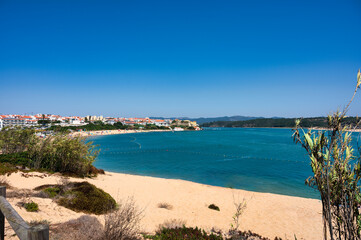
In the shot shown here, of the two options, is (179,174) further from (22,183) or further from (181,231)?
(181,231)

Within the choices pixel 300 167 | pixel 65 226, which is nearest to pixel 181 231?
pixel 65 226

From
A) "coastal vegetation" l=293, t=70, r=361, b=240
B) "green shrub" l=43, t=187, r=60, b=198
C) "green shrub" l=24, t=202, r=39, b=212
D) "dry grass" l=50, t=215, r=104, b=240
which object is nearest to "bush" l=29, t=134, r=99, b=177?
"green shrub" l=43, t=187, r=60, b=198

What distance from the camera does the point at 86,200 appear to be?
959cm

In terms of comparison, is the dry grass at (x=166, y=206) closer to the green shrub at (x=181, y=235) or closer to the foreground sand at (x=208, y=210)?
the foreground sand at (x=208, y=210)

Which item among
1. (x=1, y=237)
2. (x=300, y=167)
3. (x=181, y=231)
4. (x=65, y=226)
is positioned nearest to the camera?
(x=1, y=237)

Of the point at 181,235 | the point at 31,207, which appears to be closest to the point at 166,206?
the point at 181,235

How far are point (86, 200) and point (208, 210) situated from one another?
713 cm

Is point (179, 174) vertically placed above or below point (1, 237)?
below

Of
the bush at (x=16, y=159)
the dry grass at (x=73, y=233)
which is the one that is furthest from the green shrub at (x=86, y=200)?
the bush at (x=16, y=159)

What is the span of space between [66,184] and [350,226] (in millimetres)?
11932

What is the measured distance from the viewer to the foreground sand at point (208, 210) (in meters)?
9.18

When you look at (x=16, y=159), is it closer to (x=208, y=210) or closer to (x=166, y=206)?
(x=166, y=206)

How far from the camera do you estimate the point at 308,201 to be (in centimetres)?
1694

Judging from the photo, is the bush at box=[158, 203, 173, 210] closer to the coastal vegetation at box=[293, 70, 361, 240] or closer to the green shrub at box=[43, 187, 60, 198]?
the green shrub at box=[43, 187, 60, 198]
